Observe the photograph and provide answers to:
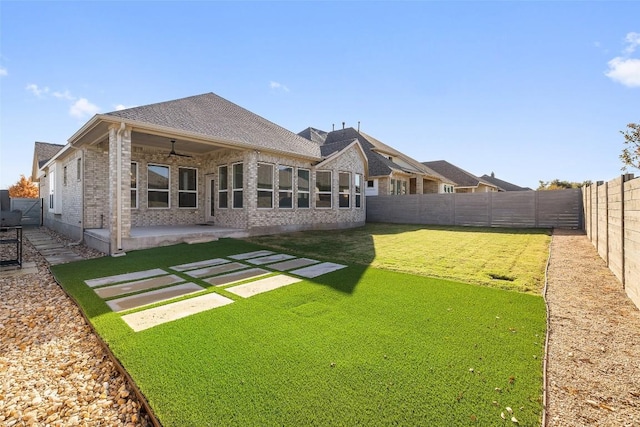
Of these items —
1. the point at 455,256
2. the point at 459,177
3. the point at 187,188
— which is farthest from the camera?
the point at 459,177

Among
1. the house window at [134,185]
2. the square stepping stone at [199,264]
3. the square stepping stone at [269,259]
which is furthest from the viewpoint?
the house window at [134,185]

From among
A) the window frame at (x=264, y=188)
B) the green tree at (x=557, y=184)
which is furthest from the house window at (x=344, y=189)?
the green tree at (x=557, y=184)

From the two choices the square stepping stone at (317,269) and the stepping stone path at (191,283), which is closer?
the stepping stone path at (191,283)

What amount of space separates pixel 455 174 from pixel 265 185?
25966 millimetres

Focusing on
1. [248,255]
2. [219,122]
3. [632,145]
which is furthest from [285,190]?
[632,145]

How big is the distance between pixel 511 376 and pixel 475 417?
714 millimetres

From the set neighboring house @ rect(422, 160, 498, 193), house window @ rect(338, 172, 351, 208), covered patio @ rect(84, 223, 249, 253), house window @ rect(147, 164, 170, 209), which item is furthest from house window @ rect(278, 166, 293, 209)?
neighboring house @ rect(422, 160, 498, 193)

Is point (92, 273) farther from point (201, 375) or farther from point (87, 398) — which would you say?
point (201, 375)

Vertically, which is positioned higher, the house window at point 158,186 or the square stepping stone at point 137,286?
the house window at point 158,186

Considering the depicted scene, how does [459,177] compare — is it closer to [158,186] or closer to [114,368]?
[158,186]

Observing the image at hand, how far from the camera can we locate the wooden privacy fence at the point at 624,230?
402 cm

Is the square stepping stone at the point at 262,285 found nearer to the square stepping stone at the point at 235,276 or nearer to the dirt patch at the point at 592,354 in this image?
the square stepping stone at the point at 235,276

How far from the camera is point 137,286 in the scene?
202 inches

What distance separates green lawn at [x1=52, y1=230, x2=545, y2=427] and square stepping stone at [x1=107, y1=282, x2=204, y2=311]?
258 millimetres
